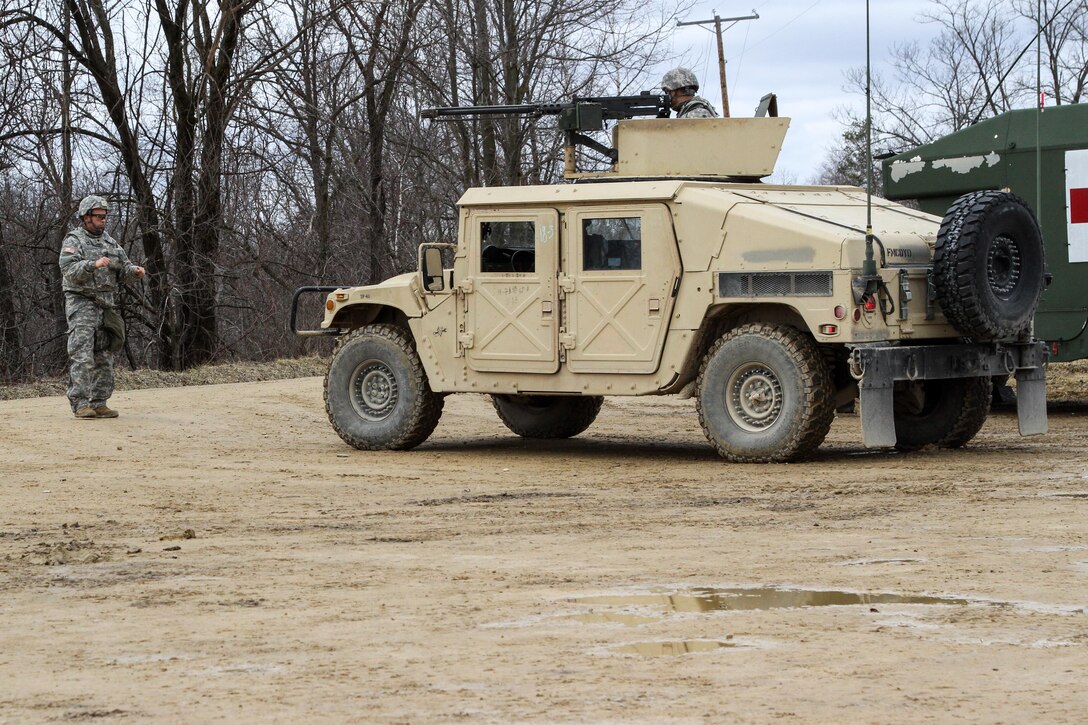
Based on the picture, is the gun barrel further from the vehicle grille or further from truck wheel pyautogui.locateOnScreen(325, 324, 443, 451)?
the vehicle grille

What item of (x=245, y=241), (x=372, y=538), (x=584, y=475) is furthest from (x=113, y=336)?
(x=245, y=241)

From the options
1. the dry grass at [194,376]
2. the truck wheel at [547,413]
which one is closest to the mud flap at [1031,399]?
the truck wheel at [547,413]

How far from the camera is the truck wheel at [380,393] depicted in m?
12.7

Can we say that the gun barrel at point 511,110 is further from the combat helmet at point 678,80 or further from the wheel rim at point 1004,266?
the wheel rim at point 1004,266

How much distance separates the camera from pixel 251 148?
82.9ft

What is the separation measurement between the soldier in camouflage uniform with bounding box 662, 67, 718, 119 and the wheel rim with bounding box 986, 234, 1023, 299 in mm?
2478

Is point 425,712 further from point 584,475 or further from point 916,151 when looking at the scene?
point 916,151

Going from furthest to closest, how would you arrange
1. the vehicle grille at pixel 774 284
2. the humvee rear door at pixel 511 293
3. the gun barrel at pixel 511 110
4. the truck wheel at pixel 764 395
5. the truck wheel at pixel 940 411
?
the gun barrel at pixel 511 110
the truck wheel at pixel 940 411
the humvee rear door at pixel 511 293
the truck wheel at pixel 764 395
the vehicle grille at pixel 774 284

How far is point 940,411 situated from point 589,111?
341 cm

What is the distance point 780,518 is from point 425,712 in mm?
4212

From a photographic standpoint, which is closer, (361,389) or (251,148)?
(361,389)

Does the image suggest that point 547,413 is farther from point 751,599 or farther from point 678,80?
point 751,599

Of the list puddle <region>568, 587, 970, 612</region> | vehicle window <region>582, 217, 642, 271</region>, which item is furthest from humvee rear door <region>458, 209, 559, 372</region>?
puddle <region>568, 587, 970, 612</region>

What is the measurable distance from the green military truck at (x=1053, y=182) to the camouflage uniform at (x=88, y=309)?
7.50 m
